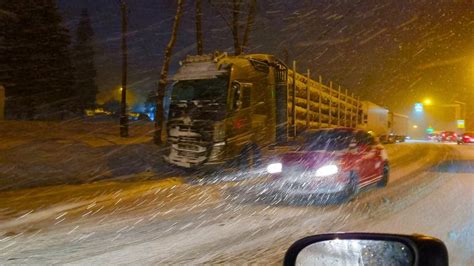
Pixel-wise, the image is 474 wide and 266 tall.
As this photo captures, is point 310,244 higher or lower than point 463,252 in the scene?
higher

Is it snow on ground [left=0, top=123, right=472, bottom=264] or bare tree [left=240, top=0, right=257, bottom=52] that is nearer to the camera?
snow on ground [left=0, top=123, right=472, bottom=264]

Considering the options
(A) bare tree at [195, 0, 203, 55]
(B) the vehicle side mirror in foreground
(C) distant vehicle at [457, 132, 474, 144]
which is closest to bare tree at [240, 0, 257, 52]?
(A) bare tree at [195, 0, 203, 55]

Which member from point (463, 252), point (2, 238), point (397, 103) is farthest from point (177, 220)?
point (397, 103)

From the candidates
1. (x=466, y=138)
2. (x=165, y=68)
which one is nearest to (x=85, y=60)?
(x=466, y=138)

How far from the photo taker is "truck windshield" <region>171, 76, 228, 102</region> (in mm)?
16422

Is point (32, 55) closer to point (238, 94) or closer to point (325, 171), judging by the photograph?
point (238, 94)

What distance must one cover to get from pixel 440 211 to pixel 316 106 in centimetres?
1009

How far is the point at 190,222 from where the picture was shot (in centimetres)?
965

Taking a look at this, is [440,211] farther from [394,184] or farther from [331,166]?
[394,184]

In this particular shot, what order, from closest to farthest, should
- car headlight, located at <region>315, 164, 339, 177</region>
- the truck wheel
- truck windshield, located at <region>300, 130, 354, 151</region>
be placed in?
car headlight, located at <region>315, 164, 339, 177</region> < truck windshield, located at <region>300, 130, 354, 151</region> < the truck wheel

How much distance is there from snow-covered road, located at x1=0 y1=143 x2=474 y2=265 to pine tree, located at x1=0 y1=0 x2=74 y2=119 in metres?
35.4

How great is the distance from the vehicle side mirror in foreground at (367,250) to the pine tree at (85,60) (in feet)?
263

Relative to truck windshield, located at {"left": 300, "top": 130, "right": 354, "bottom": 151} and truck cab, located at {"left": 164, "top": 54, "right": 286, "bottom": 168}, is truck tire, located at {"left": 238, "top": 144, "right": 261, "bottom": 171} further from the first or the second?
truck windshield, located at {"left": 300, "top": 130, "right": 354, "bottom": 151}

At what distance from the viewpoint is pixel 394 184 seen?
15.1 metres
